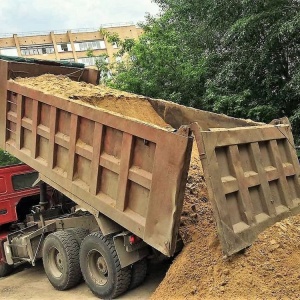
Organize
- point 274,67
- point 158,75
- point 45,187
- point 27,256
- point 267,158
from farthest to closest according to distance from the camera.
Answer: point 158,75, point 274,67, point 45,187, point 27,256, point 267,158

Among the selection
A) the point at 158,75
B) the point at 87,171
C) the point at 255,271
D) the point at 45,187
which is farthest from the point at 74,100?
the point at 158,75

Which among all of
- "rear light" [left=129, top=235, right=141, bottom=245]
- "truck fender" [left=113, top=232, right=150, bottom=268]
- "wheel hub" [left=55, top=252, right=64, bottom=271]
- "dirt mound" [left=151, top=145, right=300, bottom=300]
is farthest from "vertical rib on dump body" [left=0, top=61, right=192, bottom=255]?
"wheel hub" [left=55, top=252, right=64, bottom=271]

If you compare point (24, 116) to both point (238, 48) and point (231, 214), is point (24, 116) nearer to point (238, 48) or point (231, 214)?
point (231, 214)

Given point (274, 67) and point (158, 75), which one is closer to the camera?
point (274, 67)

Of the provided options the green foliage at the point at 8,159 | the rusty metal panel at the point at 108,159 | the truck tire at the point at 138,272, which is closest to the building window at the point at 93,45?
the green foliage at the point at 8,159

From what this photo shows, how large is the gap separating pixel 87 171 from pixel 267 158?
202 centimetres

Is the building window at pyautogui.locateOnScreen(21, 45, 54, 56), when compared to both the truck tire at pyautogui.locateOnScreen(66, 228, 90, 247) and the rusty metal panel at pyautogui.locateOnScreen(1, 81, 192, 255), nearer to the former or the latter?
the rusty metal panel at pyautogui.locateOnScreen(1, 81, 192, 255)

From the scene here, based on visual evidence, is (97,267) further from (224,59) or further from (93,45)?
(93,45)

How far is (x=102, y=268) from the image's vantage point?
4.73 meters

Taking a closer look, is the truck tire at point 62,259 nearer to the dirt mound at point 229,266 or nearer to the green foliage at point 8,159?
the dirt mound at point 229,266

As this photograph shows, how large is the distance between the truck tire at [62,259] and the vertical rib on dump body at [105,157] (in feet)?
1.89

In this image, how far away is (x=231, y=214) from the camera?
3896mm

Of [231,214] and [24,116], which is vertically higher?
[24,116]

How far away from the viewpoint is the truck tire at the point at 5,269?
6.40 metres
